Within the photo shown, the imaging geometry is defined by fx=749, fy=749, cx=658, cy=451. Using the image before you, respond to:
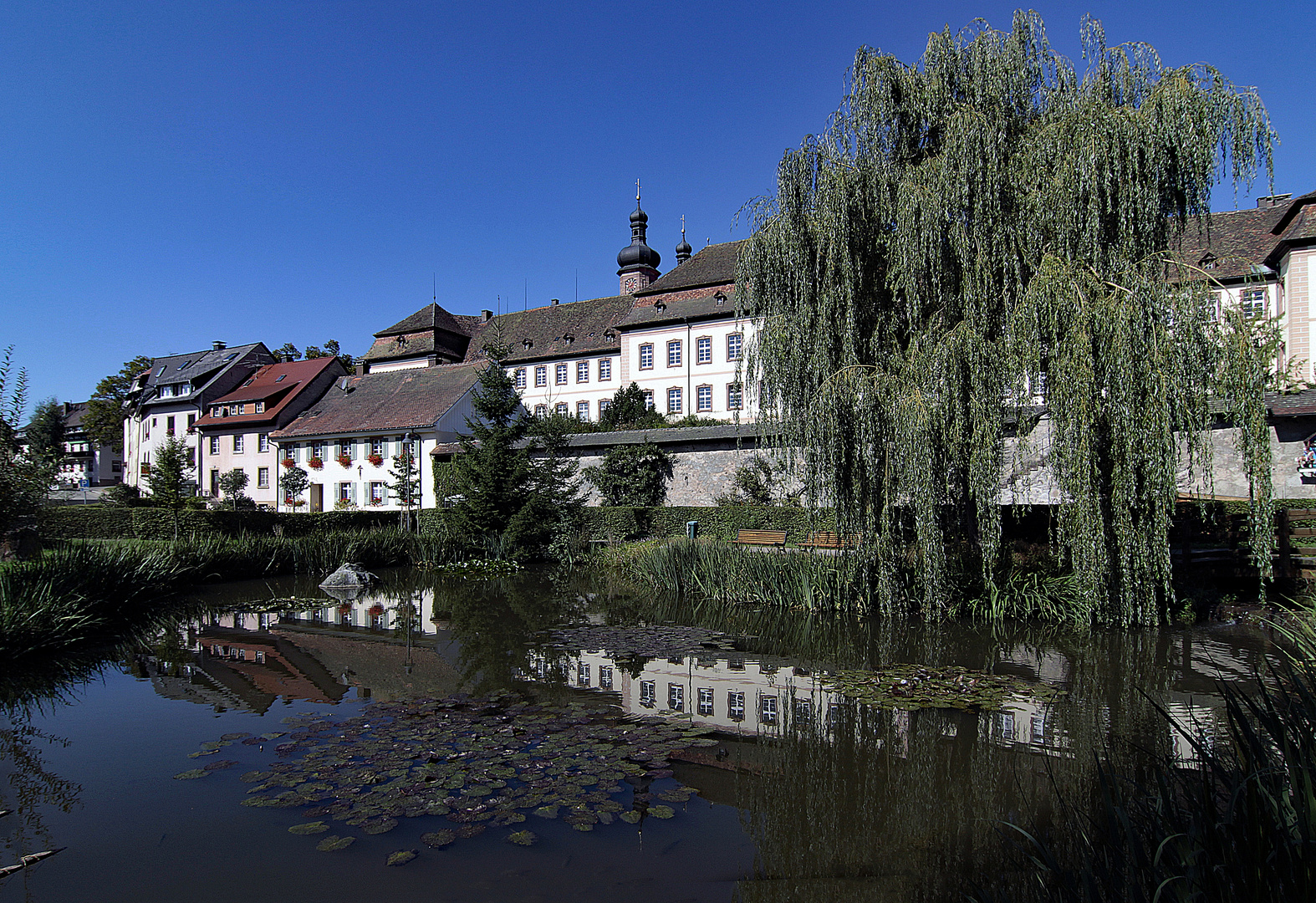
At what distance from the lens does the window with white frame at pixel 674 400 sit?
3594 cm

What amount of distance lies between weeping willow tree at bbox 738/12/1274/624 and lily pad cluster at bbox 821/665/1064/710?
2269 millimetres

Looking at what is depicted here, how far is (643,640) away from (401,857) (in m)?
6.06

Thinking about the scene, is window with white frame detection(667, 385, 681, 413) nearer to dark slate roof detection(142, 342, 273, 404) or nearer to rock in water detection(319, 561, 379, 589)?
rock in water detection(319, 561, 379, 589)

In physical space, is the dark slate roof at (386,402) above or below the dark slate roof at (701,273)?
below

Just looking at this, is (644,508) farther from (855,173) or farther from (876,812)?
(876,812)

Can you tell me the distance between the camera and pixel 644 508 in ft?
72.3

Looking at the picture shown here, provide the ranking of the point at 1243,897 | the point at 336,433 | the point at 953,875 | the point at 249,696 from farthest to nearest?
the point at 336,433 → the point at 249,696 → the point at 953,875 → the point at 1243,897

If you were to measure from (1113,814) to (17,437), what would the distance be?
41.3 ft

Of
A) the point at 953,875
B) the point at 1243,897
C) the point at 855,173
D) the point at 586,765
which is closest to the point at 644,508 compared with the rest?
the point at 855,173

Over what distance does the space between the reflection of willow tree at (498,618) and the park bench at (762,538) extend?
14.5ft

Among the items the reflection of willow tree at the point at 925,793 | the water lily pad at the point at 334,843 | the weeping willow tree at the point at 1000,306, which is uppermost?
the weeping willow tree at the point at 1000,306

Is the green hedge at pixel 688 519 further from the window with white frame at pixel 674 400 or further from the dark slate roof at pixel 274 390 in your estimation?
the dark slate roof at pixel 274 390

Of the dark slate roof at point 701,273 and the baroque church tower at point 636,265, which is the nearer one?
the dark slate roof at point 701,273

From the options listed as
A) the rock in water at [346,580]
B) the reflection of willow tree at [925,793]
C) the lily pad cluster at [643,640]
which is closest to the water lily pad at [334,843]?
the reflection of willow tree at [925,793]
